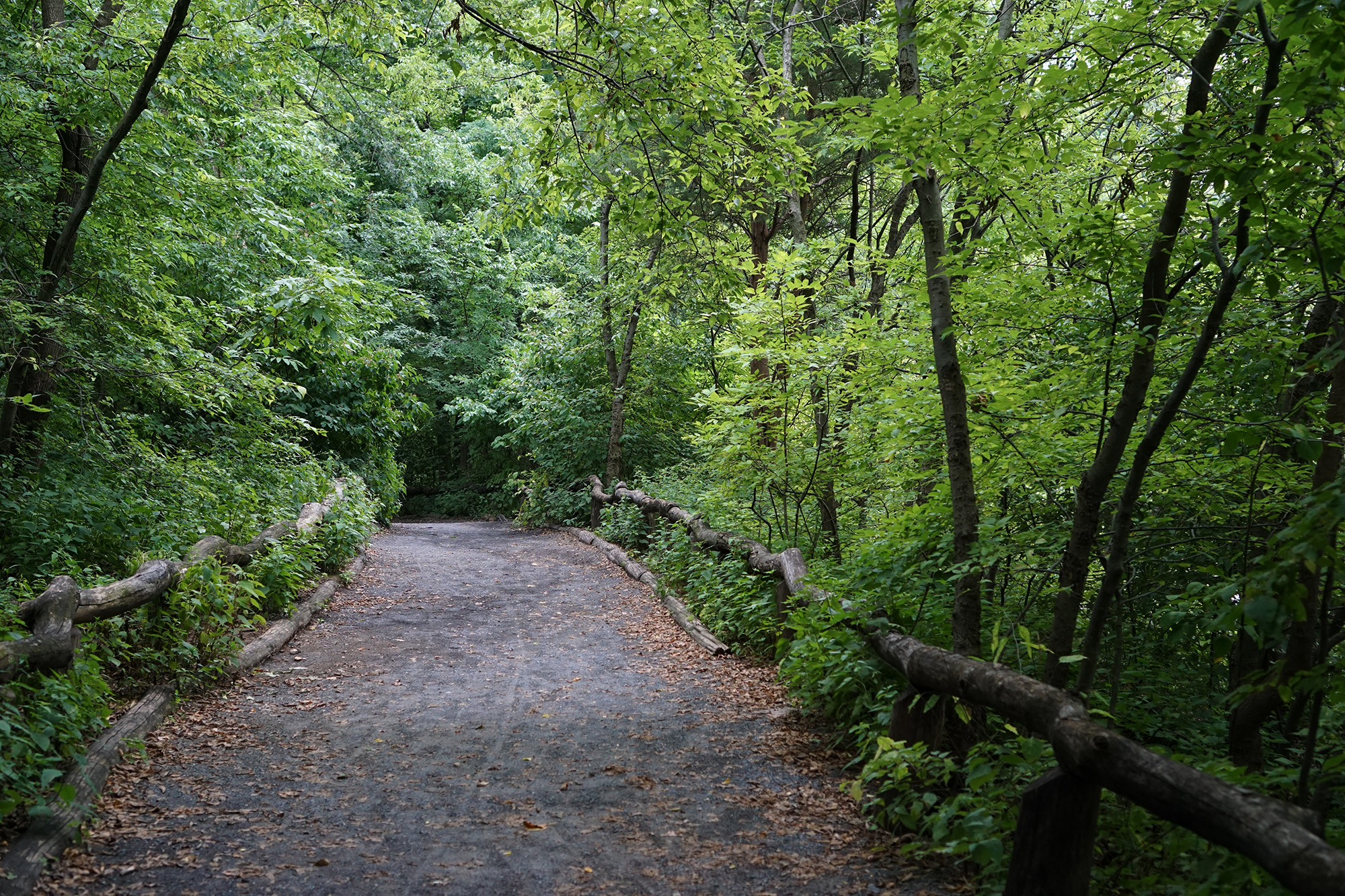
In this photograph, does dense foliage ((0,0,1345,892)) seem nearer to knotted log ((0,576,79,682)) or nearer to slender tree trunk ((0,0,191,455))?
slender tree trunk ((0,0,191,455))

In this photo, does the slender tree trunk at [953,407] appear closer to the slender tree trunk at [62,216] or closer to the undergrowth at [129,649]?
the undergrowth at [129,649]

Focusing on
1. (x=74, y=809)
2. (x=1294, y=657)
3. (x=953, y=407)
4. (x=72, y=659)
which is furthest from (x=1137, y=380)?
(x=72, y=659)

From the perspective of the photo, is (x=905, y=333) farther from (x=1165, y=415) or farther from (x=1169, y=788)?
(x=1169, y=788)

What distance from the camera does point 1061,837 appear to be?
295cm

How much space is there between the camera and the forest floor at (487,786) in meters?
3.67

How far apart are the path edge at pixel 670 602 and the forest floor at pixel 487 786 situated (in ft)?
0.56

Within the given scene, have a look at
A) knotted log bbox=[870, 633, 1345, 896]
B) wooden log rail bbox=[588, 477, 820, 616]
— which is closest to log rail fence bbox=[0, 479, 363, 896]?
knotted log bbox=[870, 633, 1345, 896]

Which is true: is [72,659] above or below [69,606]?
below

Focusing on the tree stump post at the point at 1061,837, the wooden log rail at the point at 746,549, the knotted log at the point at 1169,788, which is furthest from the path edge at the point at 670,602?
the tree stump post at the point at 1061,837

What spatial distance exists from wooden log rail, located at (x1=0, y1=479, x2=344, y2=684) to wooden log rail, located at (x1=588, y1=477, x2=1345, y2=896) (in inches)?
166

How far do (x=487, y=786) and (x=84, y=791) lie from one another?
1886 mm

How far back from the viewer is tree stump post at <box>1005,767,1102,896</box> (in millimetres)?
2943

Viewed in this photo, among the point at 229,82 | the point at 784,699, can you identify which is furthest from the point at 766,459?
the point at 229,82

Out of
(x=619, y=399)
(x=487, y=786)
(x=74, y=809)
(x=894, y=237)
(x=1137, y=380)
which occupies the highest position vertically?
(x=894, y=237)
